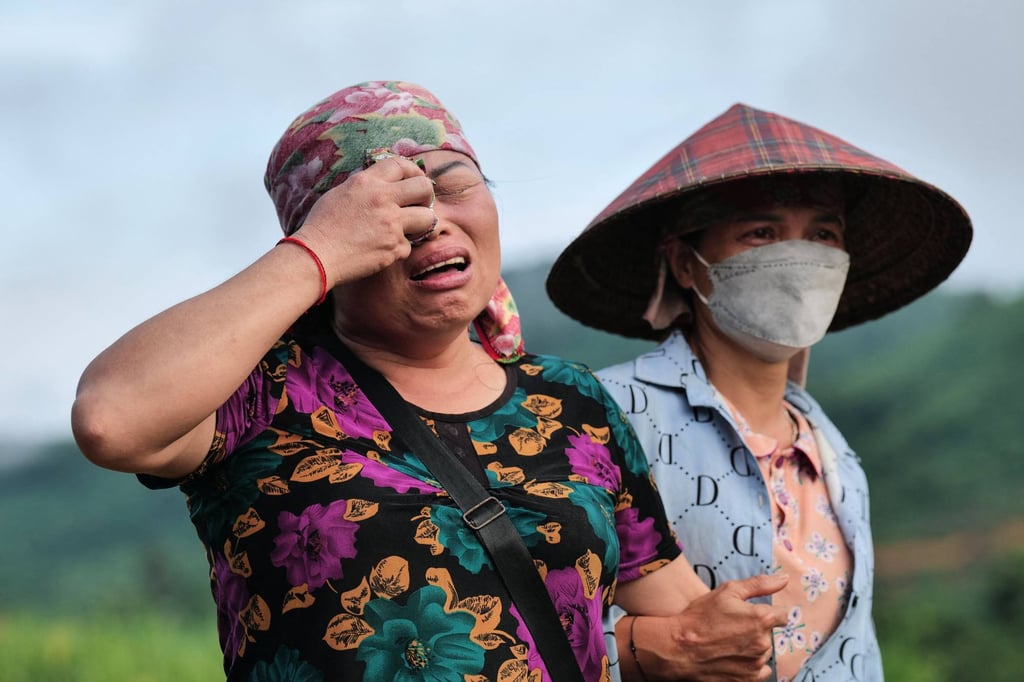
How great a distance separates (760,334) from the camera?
10.2 ft

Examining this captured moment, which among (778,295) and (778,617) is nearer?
(778,617)

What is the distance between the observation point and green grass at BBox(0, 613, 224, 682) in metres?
5.19

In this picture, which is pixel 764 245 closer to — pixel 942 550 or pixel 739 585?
pixel 739 585

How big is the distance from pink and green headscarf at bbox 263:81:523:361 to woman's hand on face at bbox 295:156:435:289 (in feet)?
0.44

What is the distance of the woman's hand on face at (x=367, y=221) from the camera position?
6.03 feet

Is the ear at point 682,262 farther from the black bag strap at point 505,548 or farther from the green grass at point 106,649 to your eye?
the green grass at point 106,649

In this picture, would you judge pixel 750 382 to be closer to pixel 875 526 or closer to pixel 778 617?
pixel 778 617

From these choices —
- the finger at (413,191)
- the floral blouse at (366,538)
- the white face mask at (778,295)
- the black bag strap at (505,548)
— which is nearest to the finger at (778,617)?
the floral blouse at (366,538)

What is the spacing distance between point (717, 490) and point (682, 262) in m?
0.76

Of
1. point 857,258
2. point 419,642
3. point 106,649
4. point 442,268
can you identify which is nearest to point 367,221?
point 442,268

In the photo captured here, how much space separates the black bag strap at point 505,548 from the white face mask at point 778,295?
1.39 meters

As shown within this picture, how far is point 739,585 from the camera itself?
2.49 meters

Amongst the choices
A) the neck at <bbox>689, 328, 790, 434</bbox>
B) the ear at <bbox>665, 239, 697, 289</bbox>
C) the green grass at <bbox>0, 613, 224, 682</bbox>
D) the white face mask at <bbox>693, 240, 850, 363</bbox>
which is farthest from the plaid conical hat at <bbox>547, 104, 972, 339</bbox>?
the green grass at <bbox>0, 613, 224, 682</bbox>

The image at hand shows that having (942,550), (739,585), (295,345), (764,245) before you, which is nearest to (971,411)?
(942,550)
